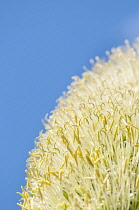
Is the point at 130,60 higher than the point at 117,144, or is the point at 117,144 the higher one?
the point at 130,60

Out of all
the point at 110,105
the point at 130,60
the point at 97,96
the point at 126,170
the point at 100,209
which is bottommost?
the point at 100,209

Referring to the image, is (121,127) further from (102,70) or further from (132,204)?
(102,70)

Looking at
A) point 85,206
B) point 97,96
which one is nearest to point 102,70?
point 97,96

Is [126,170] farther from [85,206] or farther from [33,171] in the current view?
[33,171]

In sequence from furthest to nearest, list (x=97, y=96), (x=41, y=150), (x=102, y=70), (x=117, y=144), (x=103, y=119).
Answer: (x=102, y=70) → (x=97, y=96) → (x=41, y=150) → (x=103, y=119) → (x=117, y=144)

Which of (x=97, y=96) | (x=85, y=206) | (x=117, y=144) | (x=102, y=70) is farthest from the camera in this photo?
(x=102, y=70)

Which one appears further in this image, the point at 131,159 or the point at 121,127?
the point at 121,127

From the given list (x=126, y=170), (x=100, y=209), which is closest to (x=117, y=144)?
(x=126, y=170)

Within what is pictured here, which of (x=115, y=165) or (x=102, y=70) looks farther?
(x=102, y=70)

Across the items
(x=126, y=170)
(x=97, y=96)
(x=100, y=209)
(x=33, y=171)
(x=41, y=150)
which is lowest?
(x=100, y=209)
